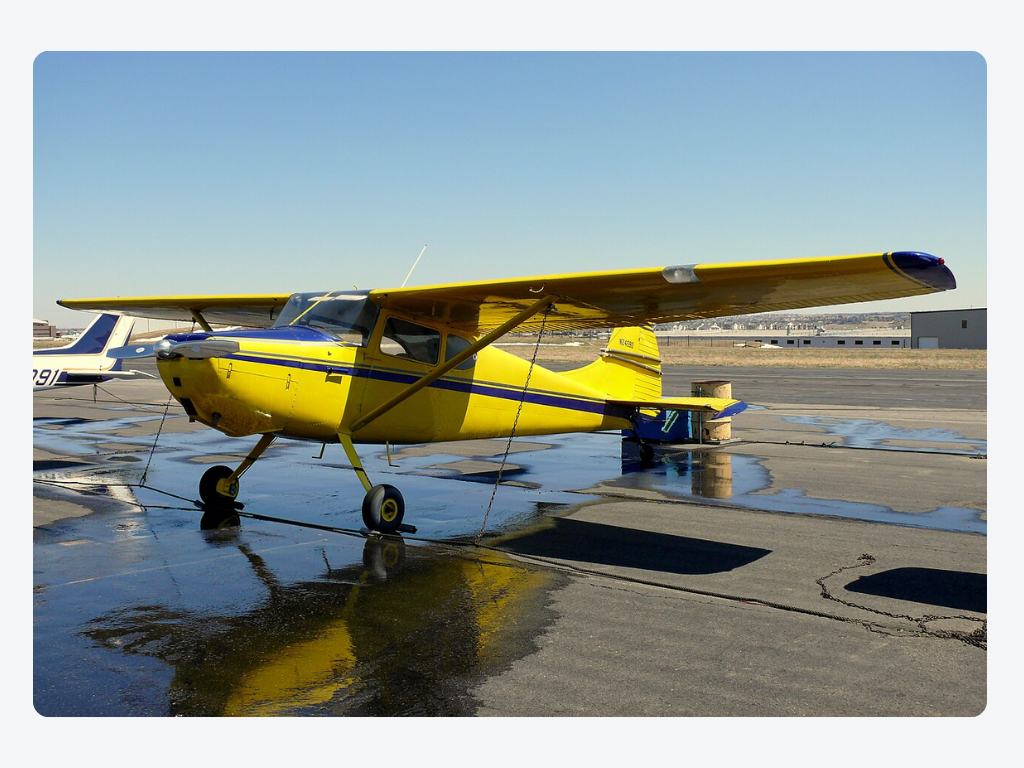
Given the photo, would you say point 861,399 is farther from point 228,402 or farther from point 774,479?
point 228,402

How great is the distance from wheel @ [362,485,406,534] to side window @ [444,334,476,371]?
2160mm

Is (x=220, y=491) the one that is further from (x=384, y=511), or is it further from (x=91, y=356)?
(x=91, y=356)

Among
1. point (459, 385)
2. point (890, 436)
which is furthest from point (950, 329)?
point (459, 385)

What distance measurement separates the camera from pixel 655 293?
8.23 meters

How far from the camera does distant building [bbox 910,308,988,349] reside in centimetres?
7750

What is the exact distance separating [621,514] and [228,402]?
4.56m

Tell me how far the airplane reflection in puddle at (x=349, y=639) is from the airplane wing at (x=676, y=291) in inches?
114

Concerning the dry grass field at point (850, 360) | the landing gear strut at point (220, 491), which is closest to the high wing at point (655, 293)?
the landing gear strut at point (220, 491)

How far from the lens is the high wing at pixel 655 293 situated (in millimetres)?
6375

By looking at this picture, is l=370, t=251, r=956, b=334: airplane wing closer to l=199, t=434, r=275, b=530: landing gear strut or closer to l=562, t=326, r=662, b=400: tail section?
l=562, t=326, r=662, b=400: tail section

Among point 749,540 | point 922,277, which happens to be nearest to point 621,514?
point 749,540

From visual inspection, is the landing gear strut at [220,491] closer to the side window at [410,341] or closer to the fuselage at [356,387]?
the fuselage at [356,387]

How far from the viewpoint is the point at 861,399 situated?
28.7 meters

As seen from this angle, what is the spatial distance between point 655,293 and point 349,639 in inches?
185
